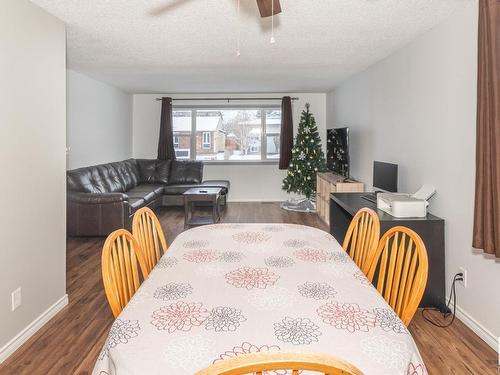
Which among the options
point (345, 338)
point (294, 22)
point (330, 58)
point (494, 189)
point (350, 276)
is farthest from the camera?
point (330, 58)

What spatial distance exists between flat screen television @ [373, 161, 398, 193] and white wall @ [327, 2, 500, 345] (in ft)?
0.38

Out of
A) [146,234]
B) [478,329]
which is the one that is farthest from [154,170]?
[478,329]

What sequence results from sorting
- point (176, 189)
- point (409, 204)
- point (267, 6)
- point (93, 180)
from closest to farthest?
1. point (267, 6)
2. point (409, 204)
3. point (93, 180)
4. point (176, 189)

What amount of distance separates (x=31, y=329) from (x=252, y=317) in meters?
2.09

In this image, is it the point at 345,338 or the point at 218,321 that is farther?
the point at 218,321

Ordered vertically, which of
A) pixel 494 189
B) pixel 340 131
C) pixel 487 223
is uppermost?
pixel 340 131

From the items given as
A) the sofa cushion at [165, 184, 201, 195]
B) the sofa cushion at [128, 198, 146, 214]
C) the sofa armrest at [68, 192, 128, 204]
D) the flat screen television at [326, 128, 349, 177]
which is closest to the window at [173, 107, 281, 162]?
the sofa cushion at [165, 184, 201, 195]

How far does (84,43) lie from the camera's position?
386 centimetres

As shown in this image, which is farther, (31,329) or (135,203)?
(135,203)

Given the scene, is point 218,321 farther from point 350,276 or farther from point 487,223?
point 487,223

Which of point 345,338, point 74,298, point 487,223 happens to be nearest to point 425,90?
point 487,223

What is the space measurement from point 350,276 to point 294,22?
236cm

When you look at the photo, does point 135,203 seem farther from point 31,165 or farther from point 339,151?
point 339,151

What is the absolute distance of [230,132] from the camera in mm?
8406
